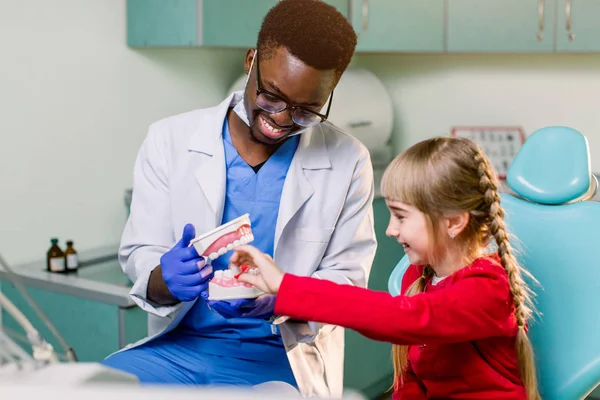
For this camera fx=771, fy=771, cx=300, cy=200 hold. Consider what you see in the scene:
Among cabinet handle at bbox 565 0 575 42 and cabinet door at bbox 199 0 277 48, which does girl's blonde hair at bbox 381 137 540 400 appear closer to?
cabinet door at bbox 199 0 277 48

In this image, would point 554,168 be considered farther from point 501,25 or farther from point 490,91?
→ point 490,91

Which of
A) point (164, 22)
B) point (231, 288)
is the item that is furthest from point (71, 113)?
point (231, 288)

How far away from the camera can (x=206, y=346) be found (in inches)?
62.4

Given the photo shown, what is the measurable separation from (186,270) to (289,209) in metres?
0.28

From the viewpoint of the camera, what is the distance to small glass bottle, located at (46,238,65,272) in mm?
2295

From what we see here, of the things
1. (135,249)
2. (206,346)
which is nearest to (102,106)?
(135,249)

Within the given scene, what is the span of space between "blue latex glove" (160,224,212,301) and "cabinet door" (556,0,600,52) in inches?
74.2

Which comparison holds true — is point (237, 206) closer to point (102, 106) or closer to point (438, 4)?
point (102, 106)

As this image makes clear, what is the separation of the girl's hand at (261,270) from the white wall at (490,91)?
7.20 feet

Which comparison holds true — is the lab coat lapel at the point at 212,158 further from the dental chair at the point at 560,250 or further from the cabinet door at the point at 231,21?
the cabinet door at the point at 231,21

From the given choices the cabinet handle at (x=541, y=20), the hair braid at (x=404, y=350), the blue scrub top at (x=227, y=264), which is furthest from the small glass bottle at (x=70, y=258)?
the cabinet handle at (x=541, y=20)

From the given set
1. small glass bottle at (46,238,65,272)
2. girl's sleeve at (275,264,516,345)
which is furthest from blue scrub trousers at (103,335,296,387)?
small glass bottle at (46,238,65,272)

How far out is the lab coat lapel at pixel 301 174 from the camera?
158cm

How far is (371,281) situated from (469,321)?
1.56 m
